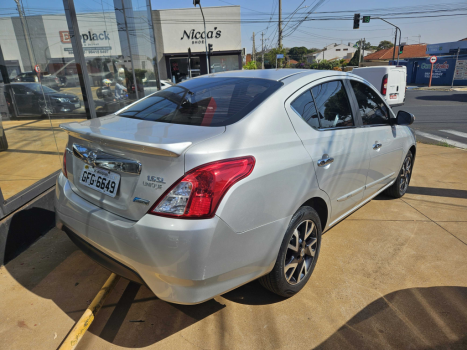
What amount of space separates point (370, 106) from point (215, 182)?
2.39 metres

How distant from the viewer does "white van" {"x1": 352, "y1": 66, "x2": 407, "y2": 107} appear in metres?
12.0

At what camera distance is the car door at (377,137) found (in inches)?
130

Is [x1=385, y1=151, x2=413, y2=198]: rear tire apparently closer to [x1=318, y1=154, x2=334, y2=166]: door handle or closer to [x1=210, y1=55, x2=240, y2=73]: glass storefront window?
[x1=318, y1=154, x2=334, y2=166]: door handle

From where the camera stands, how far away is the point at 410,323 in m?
2.33

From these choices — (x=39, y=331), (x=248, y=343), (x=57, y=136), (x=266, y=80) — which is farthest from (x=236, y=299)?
(x=57, y=136)

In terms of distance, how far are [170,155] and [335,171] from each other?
58.7 inches

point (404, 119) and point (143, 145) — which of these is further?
point (404, 119)

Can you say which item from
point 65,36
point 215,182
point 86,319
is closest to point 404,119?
point 215,182

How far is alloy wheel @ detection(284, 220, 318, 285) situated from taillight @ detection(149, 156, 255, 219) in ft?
2.70

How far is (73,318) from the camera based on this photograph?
2375 millimetres

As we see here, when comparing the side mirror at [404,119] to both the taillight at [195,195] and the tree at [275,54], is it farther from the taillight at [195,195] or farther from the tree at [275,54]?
the tree at [275,54]

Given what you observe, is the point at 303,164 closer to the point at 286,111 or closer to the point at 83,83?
the point at 286,111

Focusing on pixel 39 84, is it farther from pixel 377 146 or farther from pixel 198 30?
pixel 198 30

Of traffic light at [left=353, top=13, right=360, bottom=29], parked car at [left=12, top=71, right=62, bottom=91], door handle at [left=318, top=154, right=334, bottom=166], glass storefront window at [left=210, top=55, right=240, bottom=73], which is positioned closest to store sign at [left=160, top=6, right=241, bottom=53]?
glass storefront window at [left=210, top=55, right=240, bottom=73]
